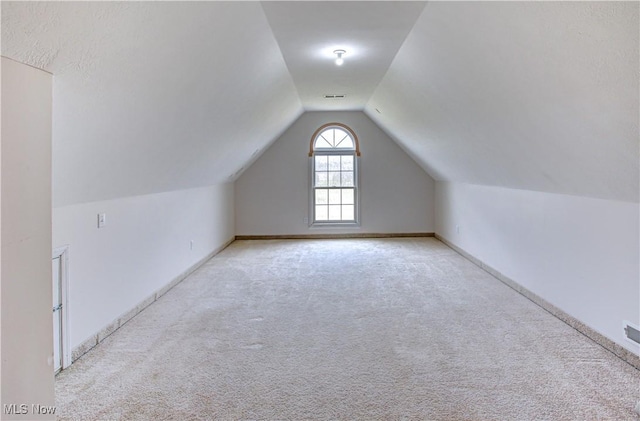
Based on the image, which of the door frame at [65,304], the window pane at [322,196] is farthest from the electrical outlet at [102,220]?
the window pane at [322,196]

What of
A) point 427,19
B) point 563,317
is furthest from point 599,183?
point 427,19

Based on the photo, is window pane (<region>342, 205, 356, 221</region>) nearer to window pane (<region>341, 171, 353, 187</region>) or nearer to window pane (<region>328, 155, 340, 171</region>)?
window pane (<region>341, 171, 353, 187</region>)

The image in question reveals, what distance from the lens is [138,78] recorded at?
2029mm

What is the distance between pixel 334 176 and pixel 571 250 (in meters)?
4.70

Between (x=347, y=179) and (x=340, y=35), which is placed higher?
(x=340, y=35)

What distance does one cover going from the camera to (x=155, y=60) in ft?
6.63

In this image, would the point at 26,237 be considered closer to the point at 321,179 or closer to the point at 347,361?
the point at 347,361

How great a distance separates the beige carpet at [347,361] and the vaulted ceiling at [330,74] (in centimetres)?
108

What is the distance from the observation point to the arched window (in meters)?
7.18

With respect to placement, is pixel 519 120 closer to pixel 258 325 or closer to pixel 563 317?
pixel 563 317

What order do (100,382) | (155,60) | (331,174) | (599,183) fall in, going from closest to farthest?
(155,60), (100,382), (599,183), (331,174)

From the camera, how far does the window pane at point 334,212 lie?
7.33 m

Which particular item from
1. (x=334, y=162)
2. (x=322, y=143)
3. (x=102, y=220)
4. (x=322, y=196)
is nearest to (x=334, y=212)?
(x=322, y=196)

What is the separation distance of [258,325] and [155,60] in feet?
6.59
